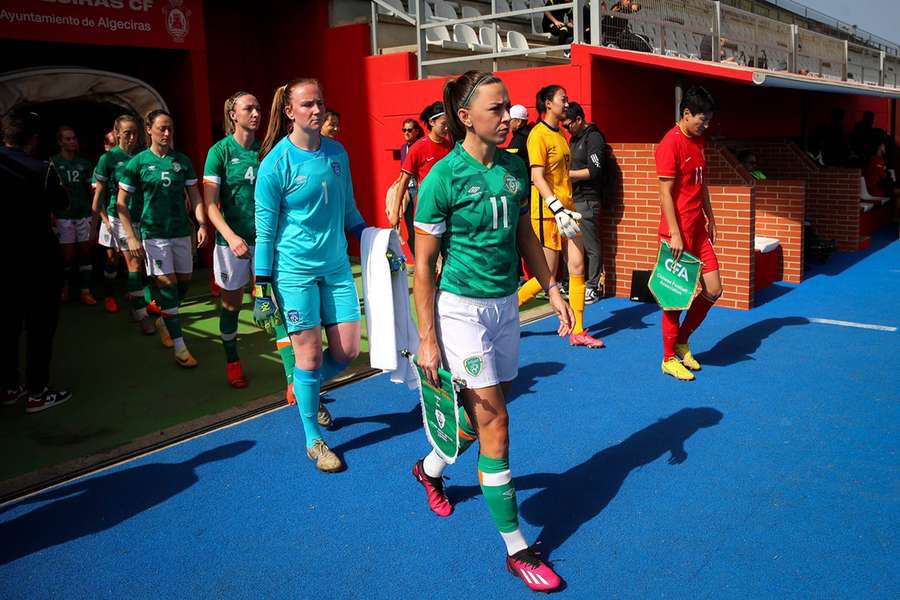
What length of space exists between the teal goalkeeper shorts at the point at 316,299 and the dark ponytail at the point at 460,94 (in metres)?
1.45

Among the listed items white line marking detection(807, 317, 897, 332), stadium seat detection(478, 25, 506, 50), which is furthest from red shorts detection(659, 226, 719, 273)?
stadium seat detection(478, 25, 506, 50)

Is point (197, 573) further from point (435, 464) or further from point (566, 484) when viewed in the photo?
point (566, 484)

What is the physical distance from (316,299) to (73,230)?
5.95 meters

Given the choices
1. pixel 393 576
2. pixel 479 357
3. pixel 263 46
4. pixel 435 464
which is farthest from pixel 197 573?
pixel 263 46

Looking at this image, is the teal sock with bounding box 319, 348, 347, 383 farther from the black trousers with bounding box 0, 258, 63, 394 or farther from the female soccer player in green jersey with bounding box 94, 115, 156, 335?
the female soccer player in green jersey with bounding box 94, 115, 156, 335

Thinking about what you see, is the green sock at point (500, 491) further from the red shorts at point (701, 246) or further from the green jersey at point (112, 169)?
the green jersey at point (112, 169)

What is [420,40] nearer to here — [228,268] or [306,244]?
[228,268]

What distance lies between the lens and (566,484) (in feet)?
14.4

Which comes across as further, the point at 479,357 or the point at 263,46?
the point at 263,46

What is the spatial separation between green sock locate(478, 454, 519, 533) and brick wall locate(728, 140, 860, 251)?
9734 mm

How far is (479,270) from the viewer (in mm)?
3428

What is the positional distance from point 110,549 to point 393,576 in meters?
1.42

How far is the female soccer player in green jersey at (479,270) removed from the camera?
3.33 meters

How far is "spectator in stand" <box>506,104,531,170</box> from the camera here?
836 centimetres
